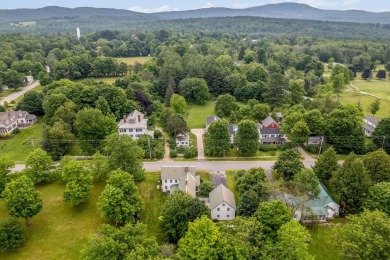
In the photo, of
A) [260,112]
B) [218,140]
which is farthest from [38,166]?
[260,112]

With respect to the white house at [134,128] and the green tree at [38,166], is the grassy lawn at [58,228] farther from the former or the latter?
the white house at [134,128]

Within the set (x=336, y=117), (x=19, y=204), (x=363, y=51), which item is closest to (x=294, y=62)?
(x=363, y=51)

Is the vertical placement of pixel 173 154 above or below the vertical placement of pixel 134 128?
below

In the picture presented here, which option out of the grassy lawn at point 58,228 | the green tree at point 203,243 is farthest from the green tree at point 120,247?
the grassy lawn at point 58,228

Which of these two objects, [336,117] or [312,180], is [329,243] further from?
[336,117]

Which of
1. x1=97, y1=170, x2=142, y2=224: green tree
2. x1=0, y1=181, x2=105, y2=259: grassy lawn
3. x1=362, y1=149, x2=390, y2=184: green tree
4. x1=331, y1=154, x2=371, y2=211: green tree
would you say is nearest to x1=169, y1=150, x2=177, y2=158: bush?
x1=0, y1=181, x2=105, y2=259: grassy lawn

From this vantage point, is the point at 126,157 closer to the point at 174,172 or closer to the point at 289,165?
the point at 174,172
